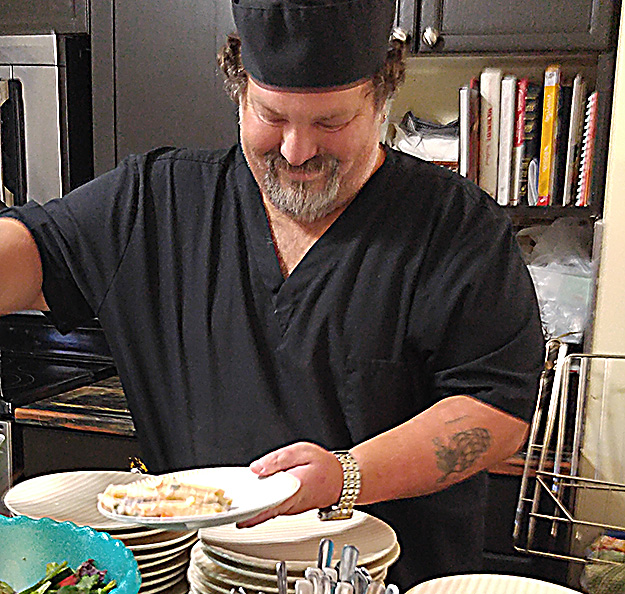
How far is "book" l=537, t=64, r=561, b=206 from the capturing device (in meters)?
2.16

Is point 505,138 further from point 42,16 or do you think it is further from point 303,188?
point 42,16

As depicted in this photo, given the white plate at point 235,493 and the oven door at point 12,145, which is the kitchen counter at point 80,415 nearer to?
the oven door at point 12,145

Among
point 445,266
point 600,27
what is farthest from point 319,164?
point 600,27

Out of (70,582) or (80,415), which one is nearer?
(70,582)

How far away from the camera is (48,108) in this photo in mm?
2514

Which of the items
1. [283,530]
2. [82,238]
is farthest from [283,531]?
[82,238]

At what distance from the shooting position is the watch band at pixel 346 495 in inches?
39.1

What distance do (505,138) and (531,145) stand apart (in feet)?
0.23

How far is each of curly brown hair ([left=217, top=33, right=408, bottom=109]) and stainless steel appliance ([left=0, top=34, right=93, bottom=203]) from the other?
1.34m

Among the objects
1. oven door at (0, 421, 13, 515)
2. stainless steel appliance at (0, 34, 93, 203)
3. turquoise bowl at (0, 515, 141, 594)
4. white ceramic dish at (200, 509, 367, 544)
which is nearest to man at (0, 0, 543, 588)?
white ceramic dish at (200, 509, 367, 544)

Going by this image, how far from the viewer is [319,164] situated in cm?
122

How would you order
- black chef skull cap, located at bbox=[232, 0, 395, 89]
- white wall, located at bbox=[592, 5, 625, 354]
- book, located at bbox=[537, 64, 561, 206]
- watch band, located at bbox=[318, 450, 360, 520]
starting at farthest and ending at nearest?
book, located at bbox=[537, 64, 561, 206]
white wall, located at bbox=[592, 5, 625, 354]
black chef skull cap, located at bbox=[232, 0, 395, 89]
watch band, located at bbox=[318, 450, 360, 520]

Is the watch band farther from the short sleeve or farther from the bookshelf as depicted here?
the bookshelf

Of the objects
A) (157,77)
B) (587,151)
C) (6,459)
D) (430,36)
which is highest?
(430,36)
